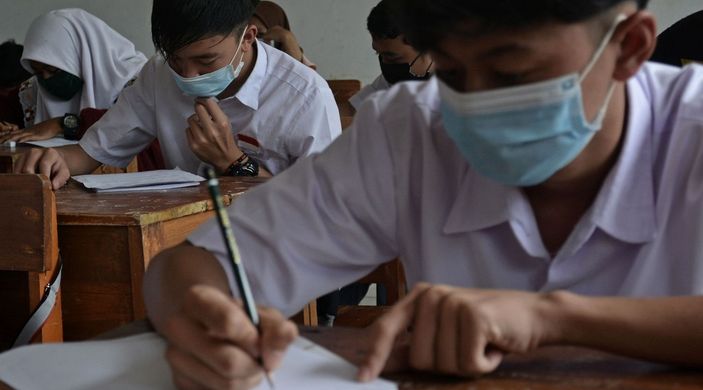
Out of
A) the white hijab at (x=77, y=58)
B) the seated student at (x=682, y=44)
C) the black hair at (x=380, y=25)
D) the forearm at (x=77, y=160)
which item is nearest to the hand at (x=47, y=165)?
the forearm at (x=77, y=160)

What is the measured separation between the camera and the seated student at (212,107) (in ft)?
7.80

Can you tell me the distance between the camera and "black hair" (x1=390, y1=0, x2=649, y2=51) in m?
0.82

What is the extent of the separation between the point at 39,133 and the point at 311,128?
64.0 inches

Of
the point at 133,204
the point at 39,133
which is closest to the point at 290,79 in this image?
the point at 133,204

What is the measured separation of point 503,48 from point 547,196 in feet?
0.90

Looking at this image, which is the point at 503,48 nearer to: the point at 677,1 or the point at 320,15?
the point at 677,1

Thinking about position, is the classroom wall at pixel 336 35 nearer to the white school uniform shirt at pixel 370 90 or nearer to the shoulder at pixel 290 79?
the white school uniform shirt at pixel 370 90

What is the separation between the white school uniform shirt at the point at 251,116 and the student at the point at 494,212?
1468 millimetres

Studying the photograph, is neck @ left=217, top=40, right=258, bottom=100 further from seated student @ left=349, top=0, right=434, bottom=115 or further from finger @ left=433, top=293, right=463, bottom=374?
finger @ left=433, top=293, right=463, bottom=374

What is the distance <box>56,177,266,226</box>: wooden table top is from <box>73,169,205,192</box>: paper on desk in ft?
0.10

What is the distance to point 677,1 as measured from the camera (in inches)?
190

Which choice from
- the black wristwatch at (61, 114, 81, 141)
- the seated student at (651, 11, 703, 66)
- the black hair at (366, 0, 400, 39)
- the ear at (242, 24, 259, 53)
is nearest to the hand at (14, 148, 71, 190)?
the ear at (242, 24, 259, 53)

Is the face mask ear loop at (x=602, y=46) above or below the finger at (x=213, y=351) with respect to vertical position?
above

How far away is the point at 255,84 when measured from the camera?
2605 millimetres
